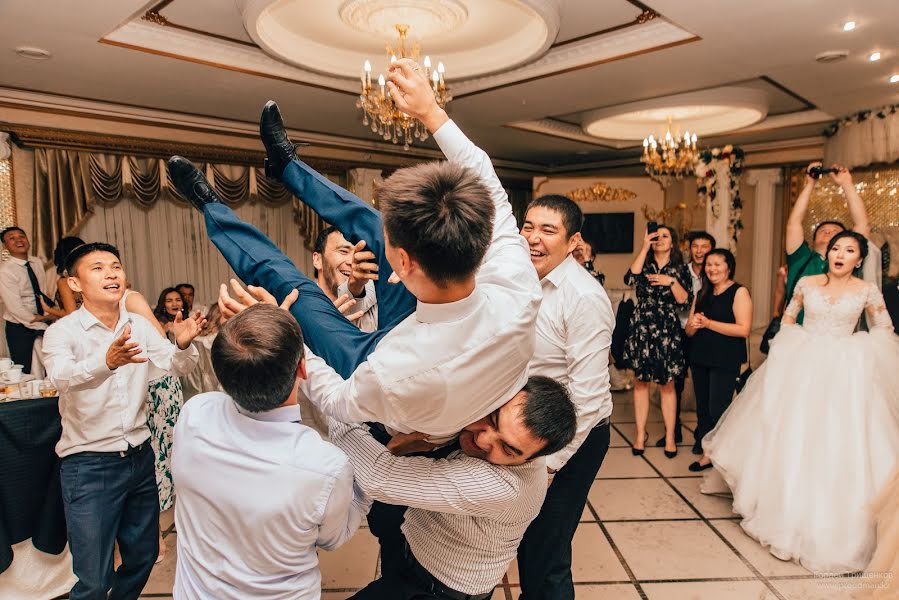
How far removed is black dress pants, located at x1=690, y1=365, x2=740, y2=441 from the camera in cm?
379

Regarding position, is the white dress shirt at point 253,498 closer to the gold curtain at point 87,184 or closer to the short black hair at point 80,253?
the short black hair at point 80,253

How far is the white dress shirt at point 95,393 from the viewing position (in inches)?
77.7

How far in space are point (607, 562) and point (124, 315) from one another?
246 cm

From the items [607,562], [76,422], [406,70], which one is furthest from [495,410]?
[607,562]

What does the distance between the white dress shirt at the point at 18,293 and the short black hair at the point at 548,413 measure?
18.5 ft

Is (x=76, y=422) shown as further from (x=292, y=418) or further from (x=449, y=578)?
(x=449, y=578)

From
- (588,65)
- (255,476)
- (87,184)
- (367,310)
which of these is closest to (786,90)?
(588,65)

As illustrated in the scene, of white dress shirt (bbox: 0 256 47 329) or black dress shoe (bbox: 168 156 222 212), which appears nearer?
black dress shoe (bbox: 168 156 222 212)

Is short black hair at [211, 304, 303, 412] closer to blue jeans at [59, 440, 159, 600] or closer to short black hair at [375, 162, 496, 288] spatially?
short black hair at [375, 162, 496, 288]

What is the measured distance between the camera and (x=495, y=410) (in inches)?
47.9

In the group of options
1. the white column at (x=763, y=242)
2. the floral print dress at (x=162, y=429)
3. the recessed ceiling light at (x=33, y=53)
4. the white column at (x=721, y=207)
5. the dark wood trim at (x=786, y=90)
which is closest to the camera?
the floral print dress at (x=162, y=429)

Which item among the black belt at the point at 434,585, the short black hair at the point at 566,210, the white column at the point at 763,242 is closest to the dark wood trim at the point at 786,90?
the white column at the point at 763,242

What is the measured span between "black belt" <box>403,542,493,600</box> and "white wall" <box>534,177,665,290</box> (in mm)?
7354

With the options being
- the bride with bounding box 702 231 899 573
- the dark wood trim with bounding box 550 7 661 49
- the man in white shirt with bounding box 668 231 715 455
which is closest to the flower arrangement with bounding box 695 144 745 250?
the man in white shirt with bounding box 668 231 715 455
